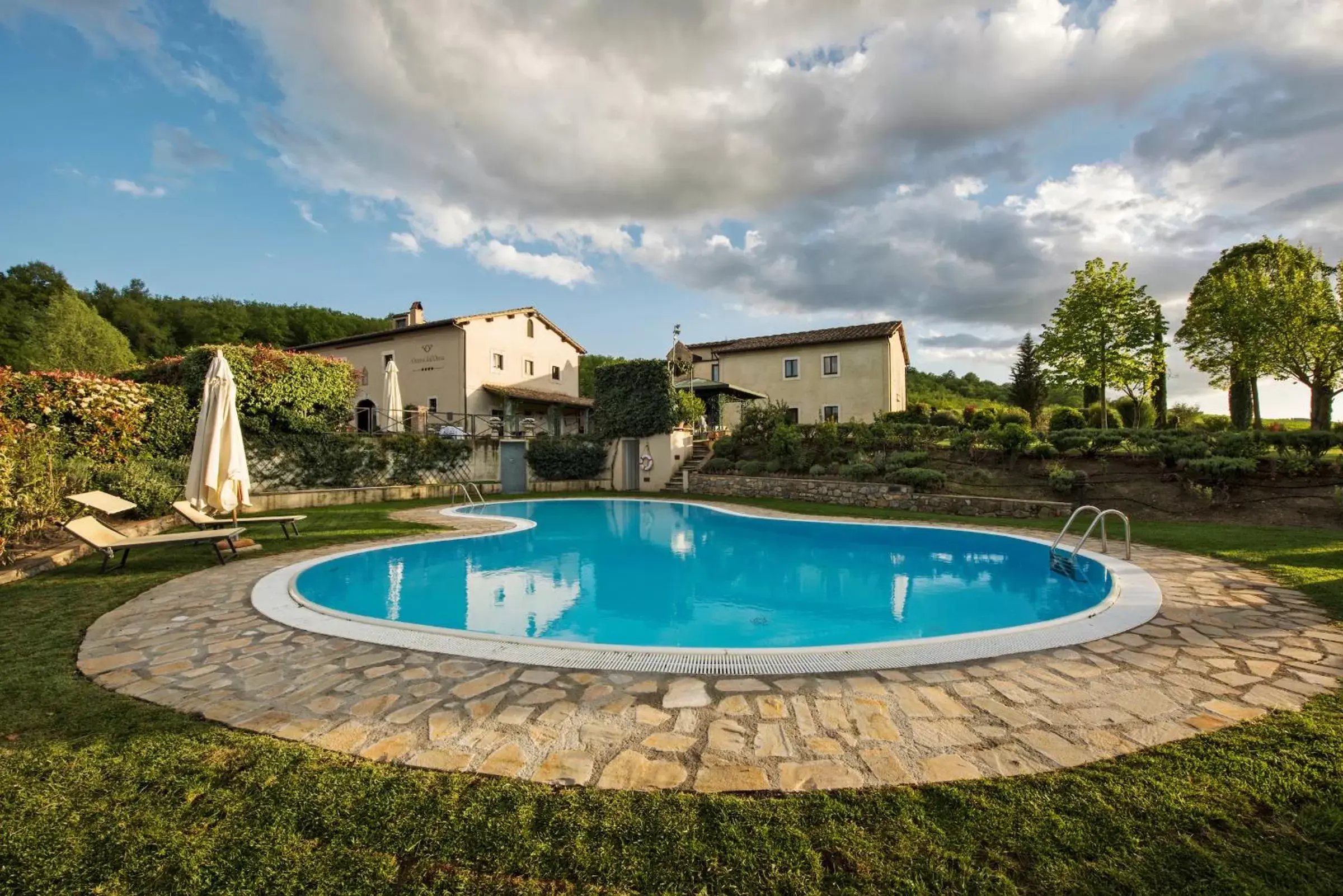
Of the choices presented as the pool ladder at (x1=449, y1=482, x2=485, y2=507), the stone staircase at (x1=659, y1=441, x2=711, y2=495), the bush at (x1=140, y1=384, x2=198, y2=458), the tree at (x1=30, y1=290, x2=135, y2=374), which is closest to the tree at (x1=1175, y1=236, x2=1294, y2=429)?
the stone staircase at (x1=659, y1=441, x2=711, y2=495)

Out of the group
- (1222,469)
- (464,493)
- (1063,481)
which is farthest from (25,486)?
(1222,469)

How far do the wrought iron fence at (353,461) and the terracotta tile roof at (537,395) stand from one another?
24.0 ft

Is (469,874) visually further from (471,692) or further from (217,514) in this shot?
(217,514)

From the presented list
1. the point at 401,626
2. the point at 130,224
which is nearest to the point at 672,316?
the point at 130,224

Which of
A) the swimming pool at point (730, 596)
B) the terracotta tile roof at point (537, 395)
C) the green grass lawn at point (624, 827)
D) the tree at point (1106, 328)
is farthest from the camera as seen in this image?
the terracotta tile roof at point (537, 395)

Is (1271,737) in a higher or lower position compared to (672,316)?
lower

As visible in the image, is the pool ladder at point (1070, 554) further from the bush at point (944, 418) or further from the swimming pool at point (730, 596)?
the bush at point (944, 418)

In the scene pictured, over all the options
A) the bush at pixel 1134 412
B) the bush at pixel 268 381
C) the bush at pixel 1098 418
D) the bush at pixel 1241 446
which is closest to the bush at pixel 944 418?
the bush at pixel 1098 418

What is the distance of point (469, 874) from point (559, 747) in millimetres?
846

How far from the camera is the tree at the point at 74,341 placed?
29.6 m

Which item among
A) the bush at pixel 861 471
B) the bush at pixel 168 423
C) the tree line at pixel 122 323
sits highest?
the tree line at pixel 122 323

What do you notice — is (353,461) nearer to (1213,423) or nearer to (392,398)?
(392,398)

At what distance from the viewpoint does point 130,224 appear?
14.2 m

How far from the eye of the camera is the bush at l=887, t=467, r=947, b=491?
14219 millimetres
